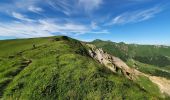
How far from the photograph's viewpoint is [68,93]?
4569 centimetres

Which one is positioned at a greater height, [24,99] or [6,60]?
[6,60]

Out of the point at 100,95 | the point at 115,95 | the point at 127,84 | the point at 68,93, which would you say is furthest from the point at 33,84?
the point at 127,84

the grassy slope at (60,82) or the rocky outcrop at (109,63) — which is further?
the rocky outcrop at (109,63)

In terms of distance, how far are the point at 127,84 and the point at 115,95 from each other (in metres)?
5.85

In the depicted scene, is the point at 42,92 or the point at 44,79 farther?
the point at 44,79

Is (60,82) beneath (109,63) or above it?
above

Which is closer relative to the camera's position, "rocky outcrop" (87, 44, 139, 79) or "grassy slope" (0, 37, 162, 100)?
"grassy slope" (0, 37, 162, 100)

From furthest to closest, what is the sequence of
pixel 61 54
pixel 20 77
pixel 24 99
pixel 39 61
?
pixel 61 54 < pixel 39 61 < pixel 20 77 < pixel 24 99

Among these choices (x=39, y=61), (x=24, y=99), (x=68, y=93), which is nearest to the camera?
(x=24, y=99)

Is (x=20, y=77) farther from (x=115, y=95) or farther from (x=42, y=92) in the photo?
(x=115, y=95)

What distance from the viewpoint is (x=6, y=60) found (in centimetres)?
6006

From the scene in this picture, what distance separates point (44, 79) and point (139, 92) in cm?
2107

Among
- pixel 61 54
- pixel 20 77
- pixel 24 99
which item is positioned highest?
pixel 61 54

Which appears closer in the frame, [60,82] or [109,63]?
[60,82]
